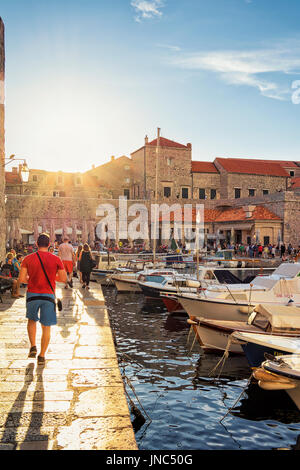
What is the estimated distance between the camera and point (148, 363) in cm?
968

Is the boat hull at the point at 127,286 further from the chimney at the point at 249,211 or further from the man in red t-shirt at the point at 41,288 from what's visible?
the chimney at the point at 249,211

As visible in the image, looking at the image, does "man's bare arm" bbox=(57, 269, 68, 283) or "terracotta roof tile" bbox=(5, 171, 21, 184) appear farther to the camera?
"terracotta roof tile" bbox=(5, 171, 21, 184)

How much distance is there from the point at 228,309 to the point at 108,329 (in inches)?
198

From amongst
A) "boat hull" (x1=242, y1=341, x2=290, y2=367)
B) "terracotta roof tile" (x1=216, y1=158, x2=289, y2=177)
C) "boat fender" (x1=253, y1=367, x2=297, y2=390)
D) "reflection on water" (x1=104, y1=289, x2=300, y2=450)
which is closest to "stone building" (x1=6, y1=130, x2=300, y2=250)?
→ "terracotta roof tile" (x1=216, y1=158, x2=289, y2=177)

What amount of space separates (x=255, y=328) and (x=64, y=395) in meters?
5.42

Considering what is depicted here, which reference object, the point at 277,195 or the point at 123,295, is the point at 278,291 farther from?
the point at 277,195

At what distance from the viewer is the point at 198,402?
746cm

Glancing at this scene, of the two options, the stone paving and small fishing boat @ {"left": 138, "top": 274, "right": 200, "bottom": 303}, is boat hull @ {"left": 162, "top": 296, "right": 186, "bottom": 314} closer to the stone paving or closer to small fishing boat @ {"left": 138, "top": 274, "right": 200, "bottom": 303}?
small fishing boat @ {"left": 138, "top": 274, "right": 200, "bottom": 303}

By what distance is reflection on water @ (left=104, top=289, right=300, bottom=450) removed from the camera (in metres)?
6.05

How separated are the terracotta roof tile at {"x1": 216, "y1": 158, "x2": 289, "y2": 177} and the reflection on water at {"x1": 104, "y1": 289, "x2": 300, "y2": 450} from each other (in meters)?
38.3

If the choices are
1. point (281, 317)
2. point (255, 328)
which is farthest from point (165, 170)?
point (281, 317)

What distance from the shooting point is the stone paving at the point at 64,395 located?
363cm

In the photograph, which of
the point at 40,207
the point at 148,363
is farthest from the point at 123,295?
the point at 40,207

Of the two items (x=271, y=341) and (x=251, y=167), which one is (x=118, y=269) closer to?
(x=271, y=341)
